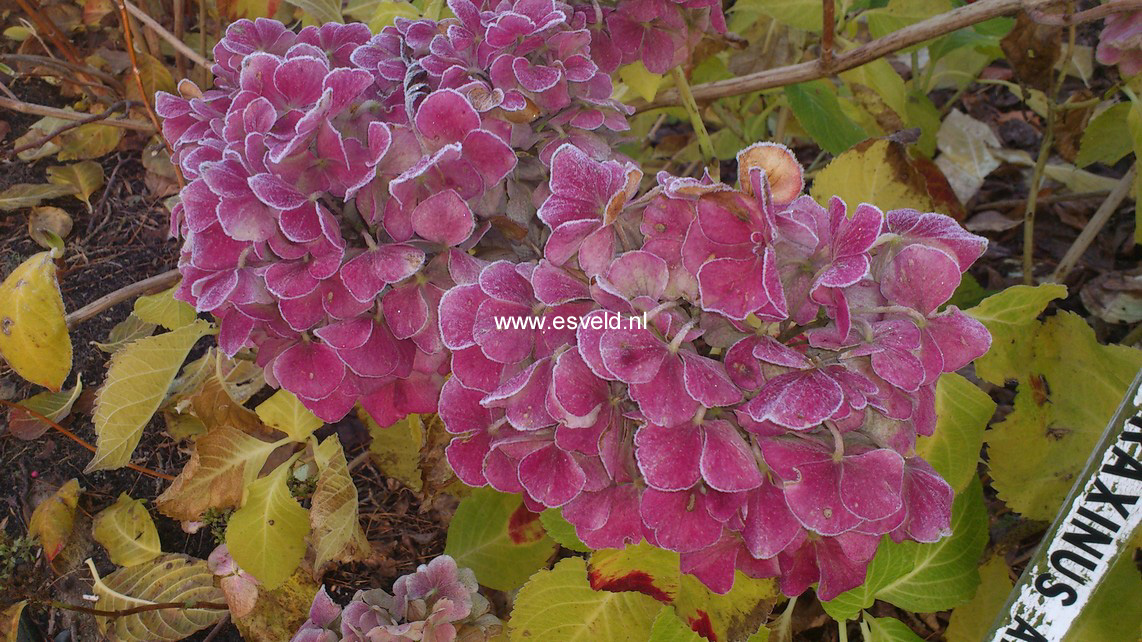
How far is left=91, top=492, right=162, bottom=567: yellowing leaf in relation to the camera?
1312 millimetres

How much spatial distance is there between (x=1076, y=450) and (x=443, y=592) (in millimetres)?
819

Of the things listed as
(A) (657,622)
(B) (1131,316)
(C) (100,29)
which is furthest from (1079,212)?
(C) (100,29)

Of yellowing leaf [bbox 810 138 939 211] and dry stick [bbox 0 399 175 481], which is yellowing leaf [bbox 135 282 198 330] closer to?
dry stick [bbox 0 399 175 481]

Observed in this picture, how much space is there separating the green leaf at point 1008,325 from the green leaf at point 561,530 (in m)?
0.56

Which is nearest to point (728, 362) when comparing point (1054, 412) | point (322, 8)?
point (1054, 412)

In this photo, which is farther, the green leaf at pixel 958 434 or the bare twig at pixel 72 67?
the bare twig at pixel 72 67

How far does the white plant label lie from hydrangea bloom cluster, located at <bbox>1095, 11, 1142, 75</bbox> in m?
0.68

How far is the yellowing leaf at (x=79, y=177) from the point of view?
170 cm

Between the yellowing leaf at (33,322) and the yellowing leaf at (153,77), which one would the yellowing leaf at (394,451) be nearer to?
the yellowing leaf at (33,322)

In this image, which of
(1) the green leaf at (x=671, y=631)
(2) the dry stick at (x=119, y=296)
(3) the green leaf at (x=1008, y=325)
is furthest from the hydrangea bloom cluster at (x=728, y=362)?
(2) the dry stick at (x=119, y=296)

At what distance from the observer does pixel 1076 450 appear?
42.0 inches

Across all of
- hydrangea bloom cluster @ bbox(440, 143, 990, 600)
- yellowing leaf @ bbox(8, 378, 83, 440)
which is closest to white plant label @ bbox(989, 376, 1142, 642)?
hydrangea bloom cluster @ bbox(440, 143, 990, 600)

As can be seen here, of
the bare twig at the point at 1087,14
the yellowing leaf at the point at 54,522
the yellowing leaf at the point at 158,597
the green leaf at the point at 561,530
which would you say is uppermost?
the bare twig at the point at 1087,14

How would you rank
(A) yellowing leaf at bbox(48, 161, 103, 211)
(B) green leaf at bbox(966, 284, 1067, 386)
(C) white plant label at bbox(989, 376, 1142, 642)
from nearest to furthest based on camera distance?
(C) white plant label at bbox(989, 376, 1142, 642)
(B) green leaf at bbox(966, 284, 1067, 386)
(A) yellowing leaf at bbox(48, 161, 103, 211)
